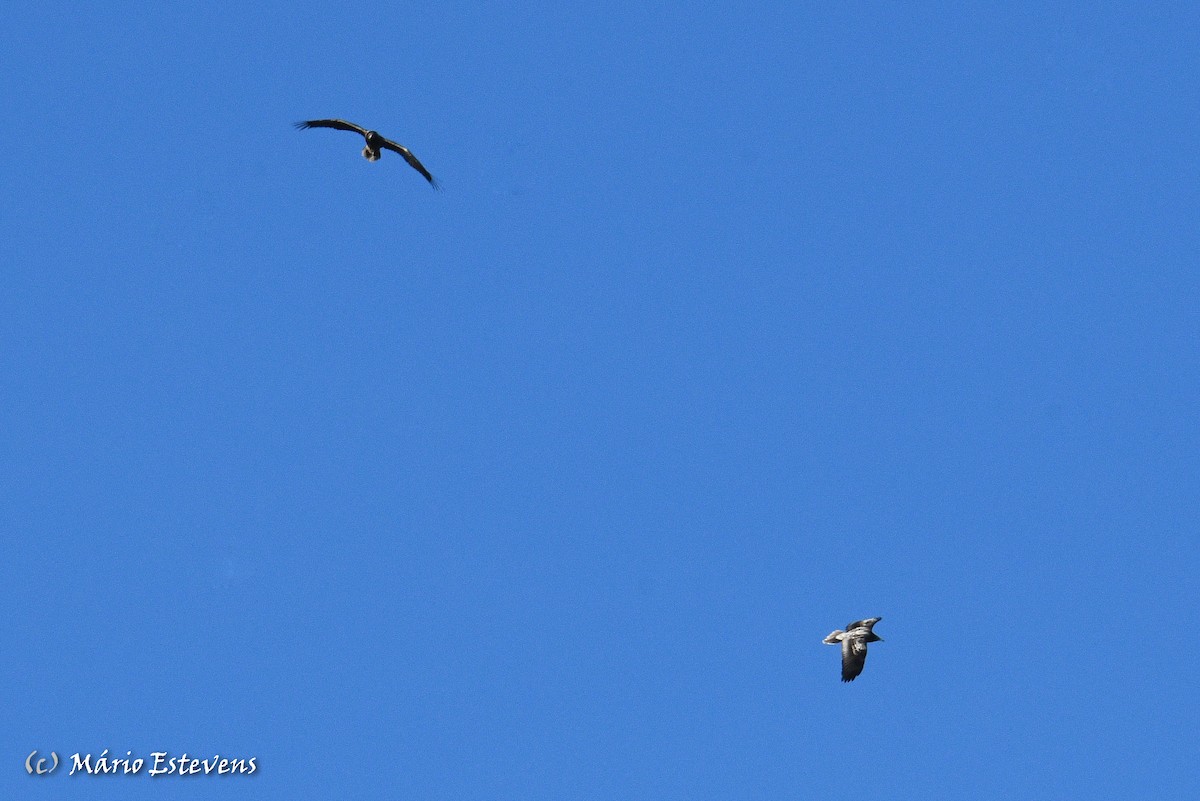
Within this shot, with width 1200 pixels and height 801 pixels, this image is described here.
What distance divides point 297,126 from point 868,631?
24887 millimetres

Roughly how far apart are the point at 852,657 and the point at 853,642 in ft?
1.91

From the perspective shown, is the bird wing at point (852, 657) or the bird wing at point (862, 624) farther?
the bird wing at point (862, 624)

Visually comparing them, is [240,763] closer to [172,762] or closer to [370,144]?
[172,762]

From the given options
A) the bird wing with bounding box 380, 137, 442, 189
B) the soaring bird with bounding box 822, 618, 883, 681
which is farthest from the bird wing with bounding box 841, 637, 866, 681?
the bird wing with bounding box 380, 137, 442, 189

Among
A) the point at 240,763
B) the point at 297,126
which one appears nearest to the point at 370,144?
the point at 297,126

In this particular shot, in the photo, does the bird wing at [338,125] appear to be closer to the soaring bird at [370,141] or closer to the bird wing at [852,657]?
the soaring bird at [370,141]

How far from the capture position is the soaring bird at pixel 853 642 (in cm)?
4184

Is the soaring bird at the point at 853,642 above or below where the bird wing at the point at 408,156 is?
below

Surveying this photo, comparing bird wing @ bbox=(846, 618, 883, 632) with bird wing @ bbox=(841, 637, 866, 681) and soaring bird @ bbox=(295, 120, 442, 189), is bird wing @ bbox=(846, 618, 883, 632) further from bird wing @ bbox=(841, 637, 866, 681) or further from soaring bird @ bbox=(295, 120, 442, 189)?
soaring bird @ bbox=(295, 120, 442, 189)

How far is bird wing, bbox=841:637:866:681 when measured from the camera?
1642 inches

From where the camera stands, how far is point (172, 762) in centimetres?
4091

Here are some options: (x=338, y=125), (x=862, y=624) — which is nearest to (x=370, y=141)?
(x=338, y=125)

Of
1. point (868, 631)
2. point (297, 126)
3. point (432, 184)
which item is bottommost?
point (868, 631)

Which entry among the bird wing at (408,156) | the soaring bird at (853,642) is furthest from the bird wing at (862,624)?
the bird wing at (408,156)
